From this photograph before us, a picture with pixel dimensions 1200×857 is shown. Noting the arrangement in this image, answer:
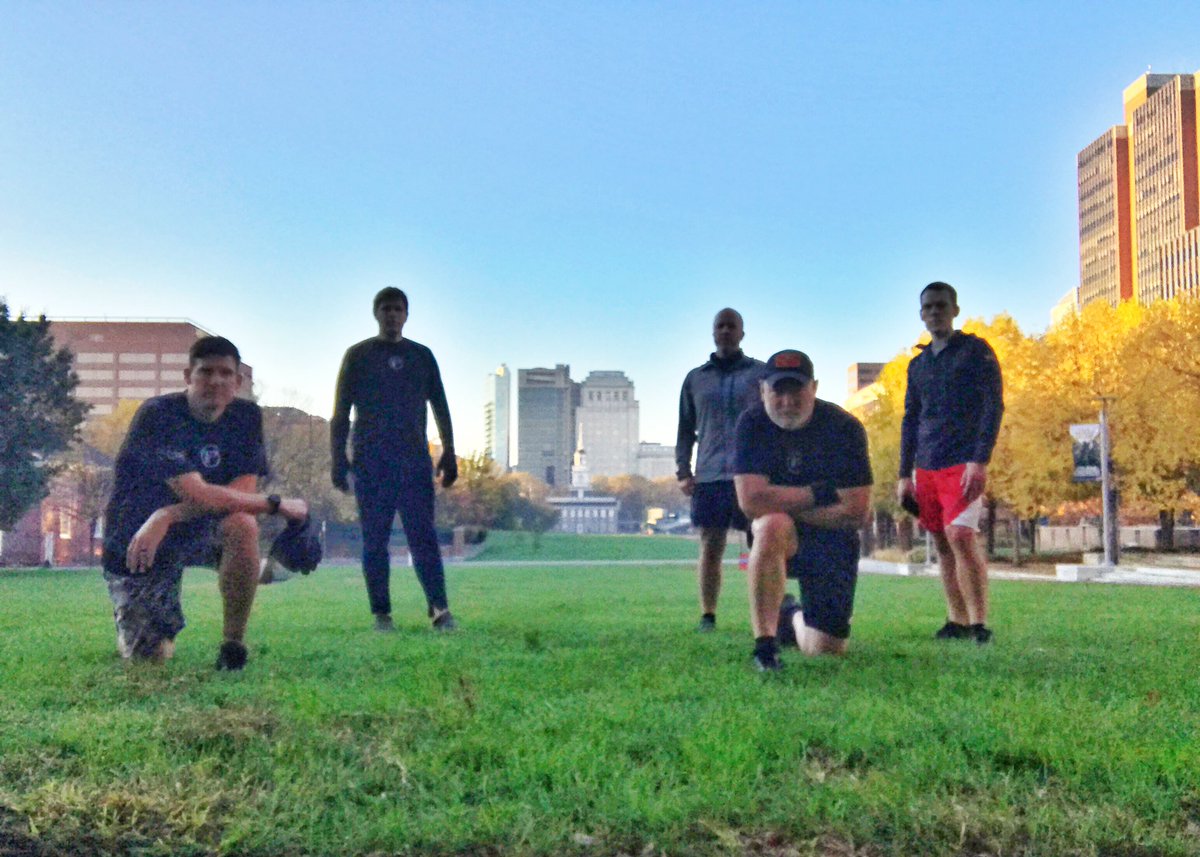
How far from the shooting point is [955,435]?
593 cm

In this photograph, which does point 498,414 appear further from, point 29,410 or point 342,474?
point 342,474

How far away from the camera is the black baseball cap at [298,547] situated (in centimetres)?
477

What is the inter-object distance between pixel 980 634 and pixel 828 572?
1495mm

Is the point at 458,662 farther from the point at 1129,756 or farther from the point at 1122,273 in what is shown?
the point at 1122,273

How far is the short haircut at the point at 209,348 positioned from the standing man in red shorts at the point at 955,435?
11.1 feet

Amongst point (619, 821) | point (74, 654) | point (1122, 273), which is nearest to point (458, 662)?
point (74, 654)

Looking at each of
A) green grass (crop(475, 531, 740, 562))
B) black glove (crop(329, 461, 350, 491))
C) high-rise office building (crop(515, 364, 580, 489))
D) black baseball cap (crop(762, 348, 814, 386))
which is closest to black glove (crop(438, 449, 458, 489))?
black glove (crop(329, 461, 350, 491))

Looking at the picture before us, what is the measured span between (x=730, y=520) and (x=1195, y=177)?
79109mm

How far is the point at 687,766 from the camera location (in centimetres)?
291

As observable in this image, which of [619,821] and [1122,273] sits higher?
[1122,273]

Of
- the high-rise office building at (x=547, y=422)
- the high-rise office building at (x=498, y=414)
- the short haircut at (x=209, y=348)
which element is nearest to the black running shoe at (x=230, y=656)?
the short haircut at (x=209, y=348)

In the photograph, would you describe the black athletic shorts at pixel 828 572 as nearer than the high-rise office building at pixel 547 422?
Yes

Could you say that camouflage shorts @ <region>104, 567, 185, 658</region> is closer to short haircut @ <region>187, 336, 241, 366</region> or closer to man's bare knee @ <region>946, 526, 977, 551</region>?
short haircut @ <region>187, 336, 241, 366</region>

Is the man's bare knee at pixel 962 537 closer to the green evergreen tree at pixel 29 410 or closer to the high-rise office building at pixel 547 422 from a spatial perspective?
the green evergreen tree at pixel 29 410
